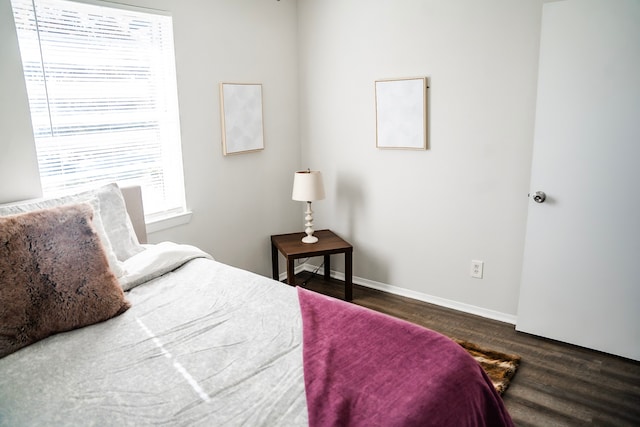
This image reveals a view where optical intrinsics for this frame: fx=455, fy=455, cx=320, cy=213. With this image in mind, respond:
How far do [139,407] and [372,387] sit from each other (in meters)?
0.72

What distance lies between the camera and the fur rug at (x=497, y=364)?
2.39 meters

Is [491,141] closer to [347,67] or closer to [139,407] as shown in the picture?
[347,67]

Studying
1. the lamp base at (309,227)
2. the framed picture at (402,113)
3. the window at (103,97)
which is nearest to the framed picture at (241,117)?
the window at (103,97)

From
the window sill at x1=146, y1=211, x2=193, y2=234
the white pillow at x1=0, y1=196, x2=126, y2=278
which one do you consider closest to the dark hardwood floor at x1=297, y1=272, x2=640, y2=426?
the window sill at x1=146, y1=211, x2=193, y2=234

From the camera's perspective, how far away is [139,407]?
137 cm

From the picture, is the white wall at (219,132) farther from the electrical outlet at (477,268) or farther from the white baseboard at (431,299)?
the electrical outlet at (477,268)

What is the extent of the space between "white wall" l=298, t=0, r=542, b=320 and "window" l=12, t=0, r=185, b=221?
1.27m

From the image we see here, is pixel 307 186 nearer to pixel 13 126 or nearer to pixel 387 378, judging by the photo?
pixel 13 126

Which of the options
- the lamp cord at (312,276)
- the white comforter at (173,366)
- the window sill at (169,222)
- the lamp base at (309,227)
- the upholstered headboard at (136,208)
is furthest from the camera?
the lamp cord at (312,276)

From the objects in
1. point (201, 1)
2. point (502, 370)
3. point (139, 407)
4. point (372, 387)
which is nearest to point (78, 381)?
point (139, 407)

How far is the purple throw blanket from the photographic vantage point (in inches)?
53.3

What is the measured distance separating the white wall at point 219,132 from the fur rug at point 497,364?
1788 millimetres

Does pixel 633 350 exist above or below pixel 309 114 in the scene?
below

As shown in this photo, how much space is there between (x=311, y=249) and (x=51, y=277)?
1.83 metres
